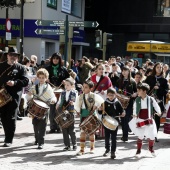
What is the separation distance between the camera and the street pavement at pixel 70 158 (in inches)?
323

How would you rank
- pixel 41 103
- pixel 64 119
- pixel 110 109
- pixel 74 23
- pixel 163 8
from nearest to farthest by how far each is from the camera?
1. pixel 110 109
2. pixel 64 119
3. pixel 41 103
4. pixel 74 23
5. pixel 163 8

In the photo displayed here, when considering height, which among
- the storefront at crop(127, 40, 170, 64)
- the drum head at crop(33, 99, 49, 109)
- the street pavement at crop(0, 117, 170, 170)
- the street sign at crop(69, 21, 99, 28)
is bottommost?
the street pavement at crop(0, 117, 170, 170)

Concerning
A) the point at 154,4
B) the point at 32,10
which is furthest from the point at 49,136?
the point at 154,4

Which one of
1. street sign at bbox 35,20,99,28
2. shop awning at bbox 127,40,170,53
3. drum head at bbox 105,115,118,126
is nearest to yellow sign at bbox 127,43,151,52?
shop awning at bbox 127,40,170,53

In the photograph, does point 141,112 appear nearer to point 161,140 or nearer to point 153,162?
point 153,162

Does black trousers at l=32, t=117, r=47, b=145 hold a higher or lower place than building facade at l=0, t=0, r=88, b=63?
lower

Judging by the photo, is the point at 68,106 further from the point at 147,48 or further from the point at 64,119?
the point at 147,48

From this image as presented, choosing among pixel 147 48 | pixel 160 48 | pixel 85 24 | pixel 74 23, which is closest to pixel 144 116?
pixel 85 24

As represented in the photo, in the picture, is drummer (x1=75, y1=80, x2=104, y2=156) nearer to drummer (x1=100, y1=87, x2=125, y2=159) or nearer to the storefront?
drummer (x1=100, y1=87, x2=125, y2=159)

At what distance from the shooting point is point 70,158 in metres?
8.90

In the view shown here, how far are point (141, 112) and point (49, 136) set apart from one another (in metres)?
2.79

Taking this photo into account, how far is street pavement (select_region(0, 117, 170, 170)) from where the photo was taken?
821 centimetres

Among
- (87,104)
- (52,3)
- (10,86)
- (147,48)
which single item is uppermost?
(52,3)

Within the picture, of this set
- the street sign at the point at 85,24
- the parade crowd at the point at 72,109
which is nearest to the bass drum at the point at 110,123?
the parade crowd at the point at 72,109
